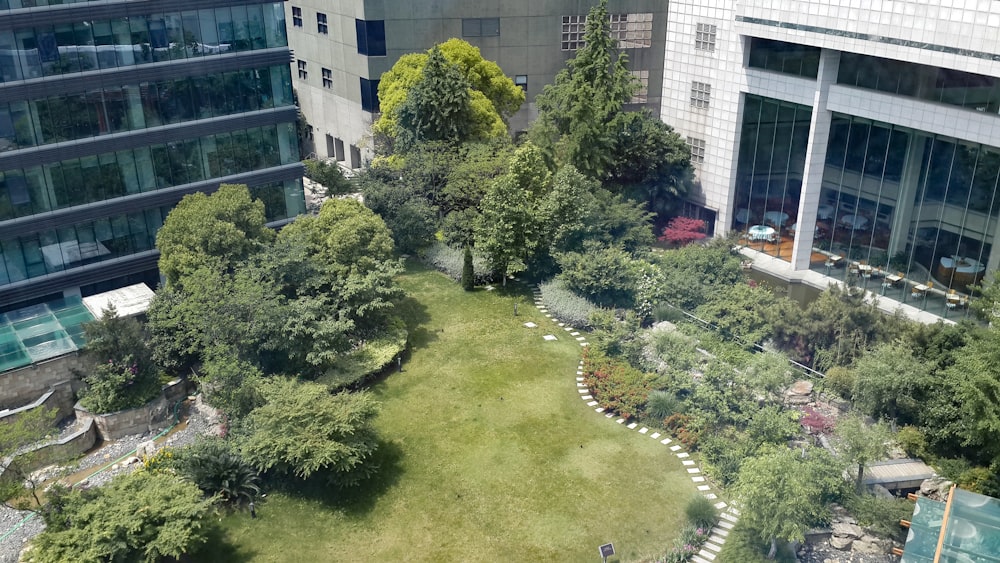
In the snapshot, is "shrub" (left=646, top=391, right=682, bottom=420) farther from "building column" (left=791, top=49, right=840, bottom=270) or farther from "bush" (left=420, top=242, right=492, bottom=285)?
"building column" (left=791, top=49, right=840, bottom=270)

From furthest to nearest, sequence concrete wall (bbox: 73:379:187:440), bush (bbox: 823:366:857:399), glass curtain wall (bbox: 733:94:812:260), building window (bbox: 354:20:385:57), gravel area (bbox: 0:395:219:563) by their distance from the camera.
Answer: building window (bbox: 354:20:385:57), glass curtain wall (bbox: 733:94:812:260), bush (bbox: 823:366:857:399), concrete wall (bbox: 73:379:187:440), gravel area (bbox: 0:395:219:563)

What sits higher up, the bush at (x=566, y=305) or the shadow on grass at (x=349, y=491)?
the bush at (x=566, y=305)

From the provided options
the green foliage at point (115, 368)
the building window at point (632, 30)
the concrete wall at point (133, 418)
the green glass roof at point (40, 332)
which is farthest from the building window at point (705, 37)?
the green glass roof at point (40, 332)

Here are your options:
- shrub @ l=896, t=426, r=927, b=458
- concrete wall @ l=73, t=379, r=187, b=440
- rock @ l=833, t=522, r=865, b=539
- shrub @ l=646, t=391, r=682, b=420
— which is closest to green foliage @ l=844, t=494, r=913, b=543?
rock @ l=833, t=522, r=865, b=539

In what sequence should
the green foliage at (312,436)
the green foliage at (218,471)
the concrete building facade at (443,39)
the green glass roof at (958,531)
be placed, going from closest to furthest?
the green glass roof at (958,531) < the green foliage at (312,436) < the green foliage at (218,471) < the concrete building facade at (443,39)

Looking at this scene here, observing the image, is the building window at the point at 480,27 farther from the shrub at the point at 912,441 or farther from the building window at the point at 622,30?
the shrub at the point at 912,441
